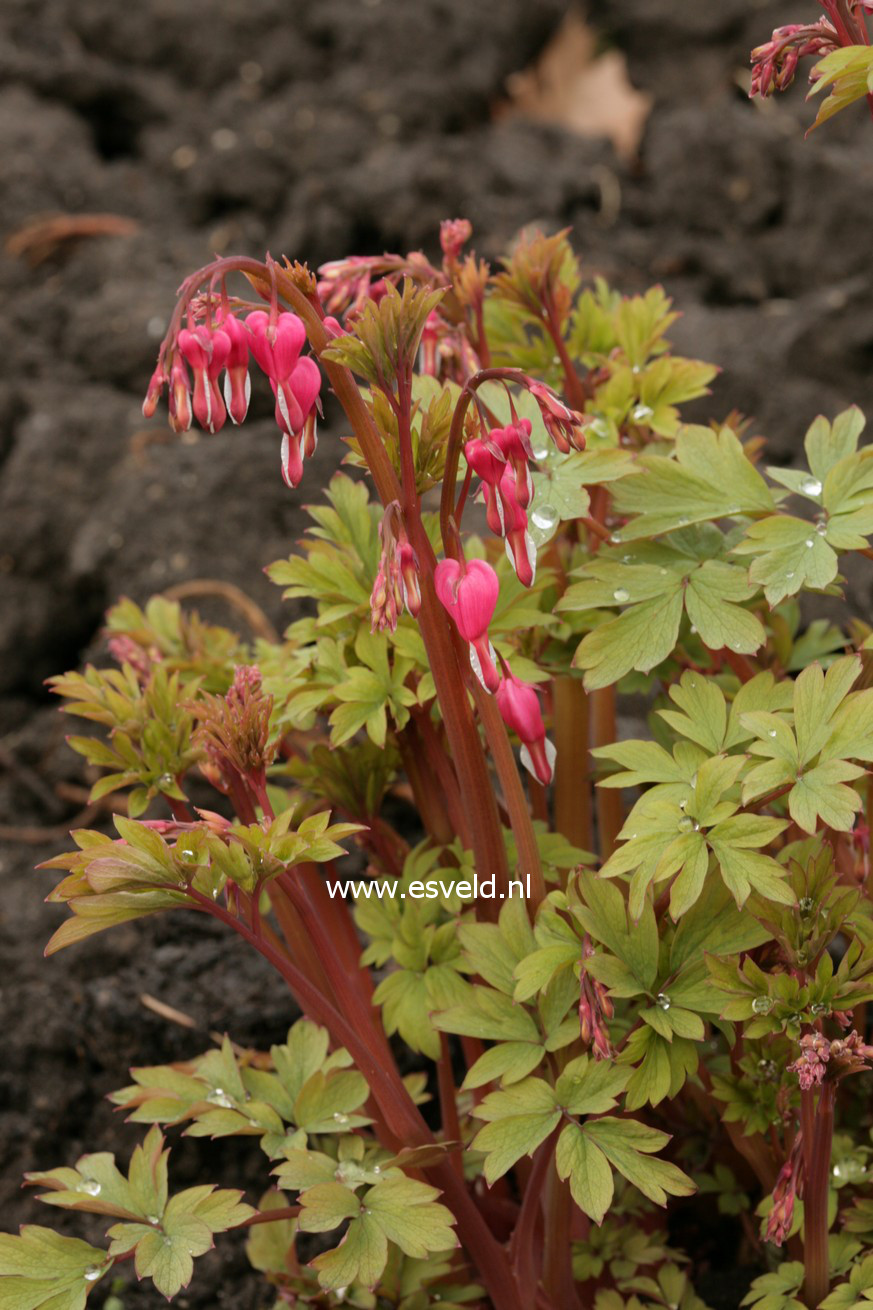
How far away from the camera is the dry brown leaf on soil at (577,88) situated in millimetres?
4891

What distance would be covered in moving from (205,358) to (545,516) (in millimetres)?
534

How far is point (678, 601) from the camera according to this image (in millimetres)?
1654

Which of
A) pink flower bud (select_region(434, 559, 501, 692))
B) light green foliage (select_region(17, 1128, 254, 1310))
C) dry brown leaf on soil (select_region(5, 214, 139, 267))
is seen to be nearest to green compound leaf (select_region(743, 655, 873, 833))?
pink flower bud (select_region(434, 559, 501, 692))

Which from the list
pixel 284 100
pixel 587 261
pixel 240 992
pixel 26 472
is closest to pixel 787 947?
pixel 240 992

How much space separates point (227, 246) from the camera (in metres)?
4.07

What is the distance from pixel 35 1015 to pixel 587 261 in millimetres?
2863

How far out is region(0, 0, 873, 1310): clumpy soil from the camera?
2.43 metres

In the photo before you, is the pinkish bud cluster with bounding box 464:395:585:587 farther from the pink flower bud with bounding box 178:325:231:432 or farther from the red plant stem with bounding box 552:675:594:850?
the red plant stem with bounding box 552:675:594:850

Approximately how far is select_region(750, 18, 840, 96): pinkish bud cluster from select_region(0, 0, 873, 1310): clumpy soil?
148 centimetres

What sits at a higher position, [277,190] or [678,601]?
[277,190]

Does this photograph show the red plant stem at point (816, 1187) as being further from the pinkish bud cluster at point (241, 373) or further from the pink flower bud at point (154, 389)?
the pink flower bud at point (154, 389)

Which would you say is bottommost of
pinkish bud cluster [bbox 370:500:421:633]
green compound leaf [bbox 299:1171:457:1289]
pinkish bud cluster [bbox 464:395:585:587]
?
green compound leaf [bbox 299:1171:457:1289]

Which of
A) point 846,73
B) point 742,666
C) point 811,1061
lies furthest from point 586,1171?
point 846,73

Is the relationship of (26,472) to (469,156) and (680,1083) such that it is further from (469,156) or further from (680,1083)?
(680,1083)
